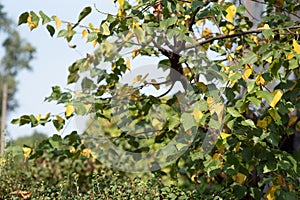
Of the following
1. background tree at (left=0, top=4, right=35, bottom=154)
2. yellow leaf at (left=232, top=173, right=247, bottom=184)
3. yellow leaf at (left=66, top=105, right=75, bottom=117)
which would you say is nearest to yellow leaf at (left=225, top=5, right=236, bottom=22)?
yellow leaf at (left=232, top=173, right=247, bottom=184)

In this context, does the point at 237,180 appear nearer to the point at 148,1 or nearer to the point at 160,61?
the point at 160,61

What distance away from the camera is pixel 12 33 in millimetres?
23406

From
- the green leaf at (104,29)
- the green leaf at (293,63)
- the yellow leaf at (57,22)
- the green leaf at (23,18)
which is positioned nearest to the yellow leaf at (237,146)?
the green leaf at (293,63)

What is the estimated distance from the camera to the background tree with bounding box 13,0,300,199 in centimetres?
222

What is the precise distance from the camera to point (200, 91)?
2438 millimetres

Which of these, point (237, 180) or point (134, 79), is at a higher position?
point (134, 79)

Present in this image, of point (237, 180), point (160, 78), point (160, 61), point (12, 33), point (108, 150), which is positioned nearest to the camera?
point (237, 180)

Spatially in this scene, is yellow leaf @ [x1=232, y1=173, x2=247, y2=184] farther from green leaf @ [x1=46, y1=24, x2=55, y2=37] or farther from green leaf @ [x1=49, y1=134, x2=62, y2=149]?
green leaf @ [x1=46, y1=24, x2=55, y2=37]

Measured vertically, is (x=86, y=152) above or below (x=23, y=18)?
below

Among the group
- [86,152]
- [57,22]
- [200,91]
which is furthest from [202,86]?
[86,152]

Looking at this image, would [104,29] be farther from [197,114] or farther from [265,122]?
[265,122]

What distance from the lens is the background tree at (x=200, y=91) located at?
7.30 feet

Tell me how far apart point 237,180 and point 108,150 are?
943 millimetres

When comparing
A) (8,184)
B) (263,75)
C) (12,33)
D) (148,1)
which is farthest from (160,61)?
(12,33)
